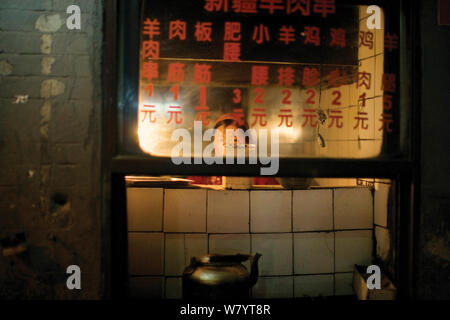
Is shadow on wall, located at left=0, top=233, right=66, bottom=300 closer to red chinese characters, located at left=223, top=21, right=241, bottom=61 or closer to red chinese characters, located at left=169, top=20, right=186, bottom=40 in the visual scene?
red chinese characters, located at left=169, top=20, right=186, bottom=40

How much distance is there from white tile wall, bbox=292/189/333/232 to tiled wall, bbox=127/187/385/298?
0.01 metres

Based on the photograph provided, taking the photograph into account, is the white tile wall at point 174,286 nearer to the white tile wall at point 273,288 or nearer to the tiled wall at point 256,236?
the tiled wall at point 256,236

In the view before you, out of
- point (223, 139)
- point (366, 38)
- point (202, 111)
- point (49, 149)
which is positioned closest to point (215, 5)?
point (202, 111)

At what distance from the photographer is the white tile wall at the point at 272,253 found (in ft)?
10.7

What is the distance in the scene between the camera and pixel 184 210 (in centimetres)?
327

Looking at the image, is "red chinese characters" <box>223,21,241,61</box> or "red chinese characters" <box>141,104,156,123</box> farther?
"red chinese characters" <box>223,21,241,61</box>

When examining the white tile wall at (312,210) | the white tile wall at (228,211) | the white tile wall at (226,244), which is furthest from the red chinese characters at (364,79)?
the white tile wall at (226,244)

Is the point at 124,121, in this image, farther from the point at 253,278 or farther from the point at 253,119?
the point at 253,278

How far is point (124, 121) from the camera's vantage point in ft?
7.00

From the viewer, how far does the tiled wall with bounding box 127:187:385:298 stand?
320 centimetres

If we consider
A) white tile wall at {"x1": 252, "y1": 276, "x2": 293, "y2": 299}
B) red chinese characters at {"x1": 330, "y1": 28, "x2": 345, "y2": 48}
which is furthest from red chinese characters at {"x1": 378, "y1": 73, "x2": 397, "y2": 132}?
white tile wall at {"x1": 252, "y1": 276, "x2": 293, "y2": 299}

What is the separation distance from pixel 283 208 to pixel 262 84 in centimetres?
147

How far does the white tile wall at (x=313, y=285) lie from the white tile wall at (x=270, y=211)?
0.57 m

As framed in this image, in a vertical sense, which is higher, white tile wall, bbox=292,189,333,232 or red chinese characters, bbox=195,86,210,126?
red chinese characters, bbox=195,86,210,126
